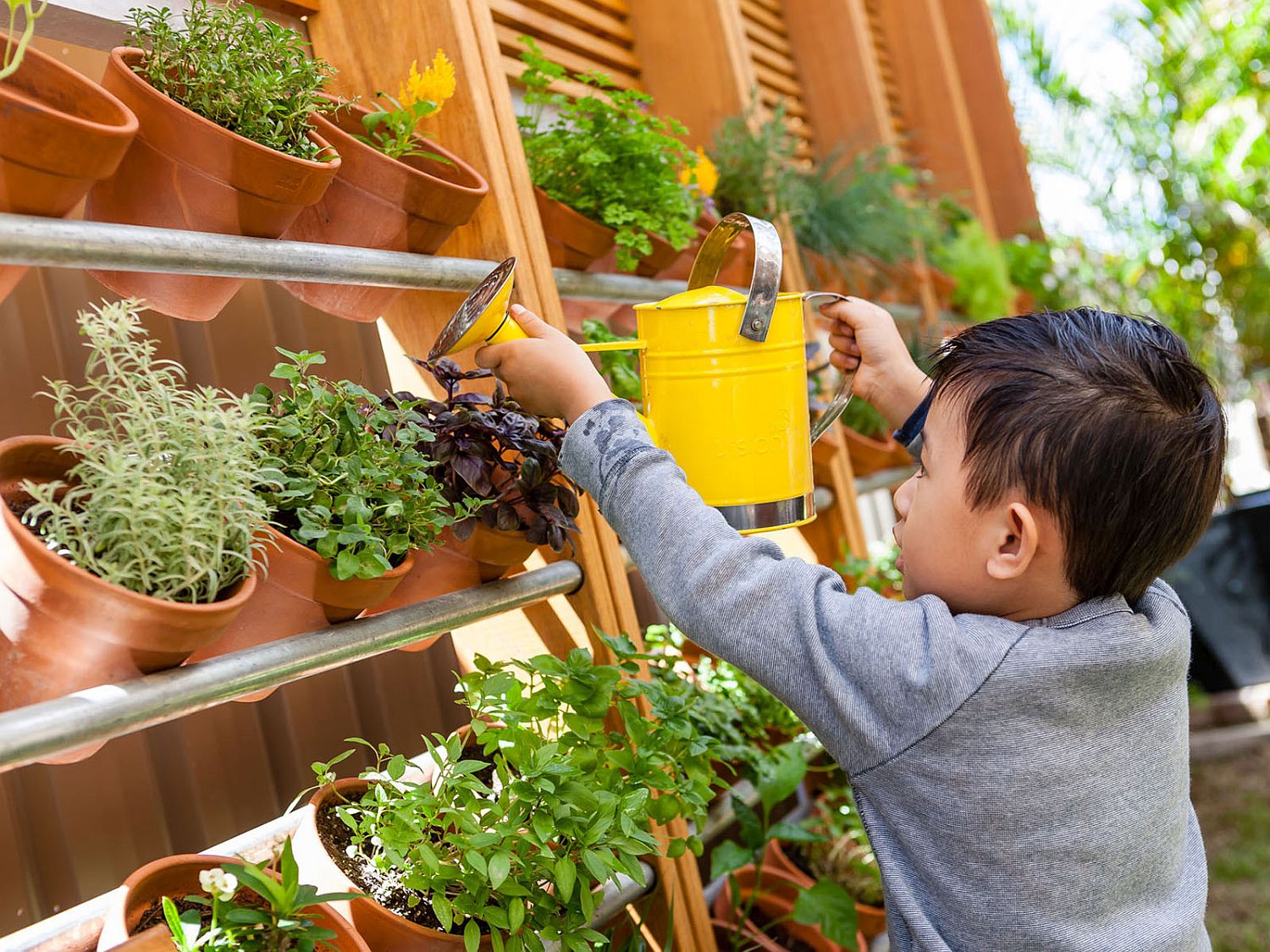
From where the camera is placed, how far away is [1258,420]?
17.6ft

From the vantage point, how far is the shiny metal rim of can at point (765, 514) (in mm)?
1091

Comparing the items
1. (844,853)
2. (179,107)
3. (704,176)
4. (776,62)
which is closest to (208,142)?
(179,107)

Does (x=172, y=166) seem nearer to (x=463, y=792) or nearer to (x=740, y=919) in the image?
(x=463, y=792)

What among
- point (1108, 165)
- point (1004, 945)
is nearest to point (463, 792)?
point (1004, 945)

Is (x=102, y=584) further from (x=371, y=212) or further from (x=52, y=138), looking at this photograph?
(x=371, y=212)

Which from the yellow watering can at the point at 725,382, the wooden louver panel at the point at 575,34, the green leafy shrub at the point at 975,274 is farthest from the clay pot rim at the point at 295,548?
the green leafy shrub at the point at 975,274

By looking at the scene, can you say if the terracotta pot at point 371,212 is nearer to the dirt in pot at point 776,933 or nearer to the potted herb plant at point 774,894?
the potted herb plant at point 774,894

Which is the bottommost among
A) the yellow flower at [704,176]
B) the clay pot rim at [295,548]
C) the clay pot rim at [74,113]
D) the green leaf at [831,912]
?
the green leaf at [831,912]

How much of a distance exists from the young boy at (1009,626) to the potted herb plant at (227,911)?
40cm

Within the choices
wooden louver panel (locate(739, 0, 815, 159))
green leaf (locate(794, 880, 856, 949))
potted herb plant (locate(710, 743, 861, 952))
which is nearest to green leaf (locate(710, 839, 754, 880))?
potted herb plant (locate(710, 743, 861, 952))

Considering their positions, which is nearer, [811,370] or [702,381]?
[702,381]

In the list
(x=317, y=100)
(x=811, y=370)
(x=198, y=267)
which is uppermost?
(x=317, y=100)

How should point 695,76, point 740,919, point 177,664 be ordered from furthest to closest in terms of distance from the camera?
point 695,76 < point 740,919 < point 177,664

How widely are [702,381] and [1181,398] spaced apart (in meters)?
0.44
